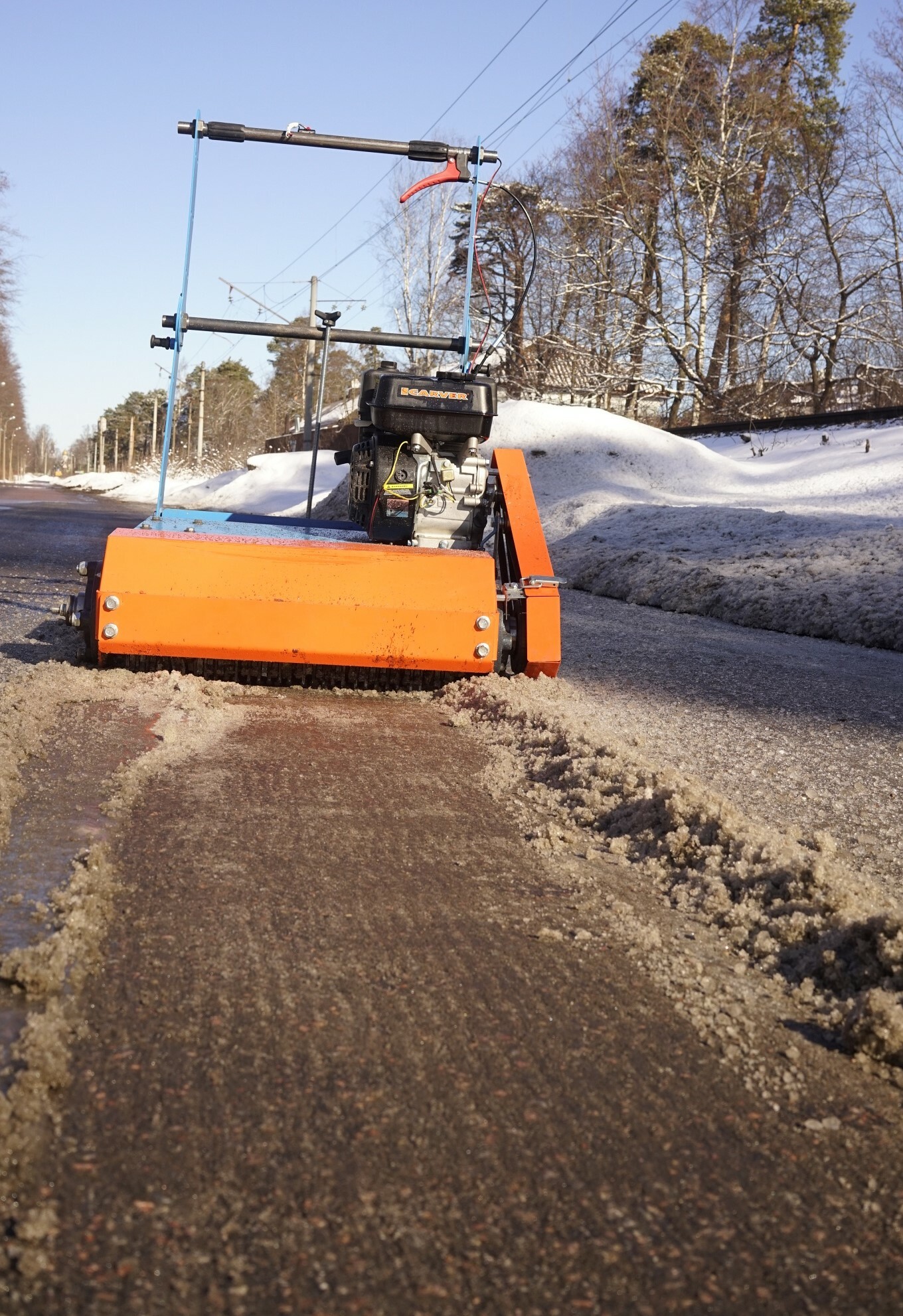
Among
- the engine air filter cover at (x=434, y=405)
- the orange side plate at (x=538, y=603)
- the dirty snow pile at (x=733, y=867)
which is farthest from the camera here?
the engine air filter cover at (x=434, y=405)

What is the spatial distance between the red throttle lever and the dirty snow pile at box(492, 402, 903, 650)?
18.0 ft

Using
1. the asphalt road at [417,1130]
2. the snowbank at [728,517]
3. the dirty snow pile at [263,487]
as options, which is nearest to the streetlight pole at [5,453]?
the dirty snow pile at [263,487]

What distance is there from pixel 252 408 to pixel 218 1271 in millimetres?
96362

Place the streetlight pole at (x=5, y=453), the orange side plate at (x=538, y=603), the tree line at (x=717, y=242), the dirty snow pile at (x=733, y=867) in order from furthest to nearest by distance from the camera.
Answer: the streetlight pole at (x=5, y=453), the tree line at (x=717, y=242), the orange side plate at (x=538, y=603), the dirty snow pile at (x=733, y=867)

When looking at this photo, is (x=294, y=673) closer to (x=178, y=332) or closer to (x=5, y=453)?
(x=178, y=332)

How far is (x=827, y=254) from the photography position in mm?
34656

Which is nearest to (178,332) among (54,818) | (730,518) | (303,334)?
(303,334)

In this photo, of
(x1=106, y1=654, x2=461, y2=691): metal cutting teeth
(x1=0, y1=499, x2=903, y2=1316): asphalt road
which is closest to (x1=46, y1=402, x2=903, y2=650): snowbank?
(x1=106, y1=654, x2=461, y2=691): metal cutting teeth

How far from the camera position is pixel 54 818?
4.06 m

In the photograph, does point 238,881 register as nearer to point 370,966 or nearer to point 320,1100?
point 370,966

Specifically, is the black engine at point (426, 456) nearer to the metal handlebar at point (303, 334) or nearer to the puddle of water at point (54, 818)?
the metal handlebar at point (303, 334)

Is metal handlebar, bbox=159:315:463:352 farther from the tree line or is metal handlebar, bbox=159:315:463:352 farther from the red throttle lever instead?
the tree line

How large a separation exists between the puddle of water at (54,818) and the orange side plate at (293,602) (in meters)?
0.55

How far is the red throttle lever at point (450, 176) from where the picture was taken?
21.3 ft
